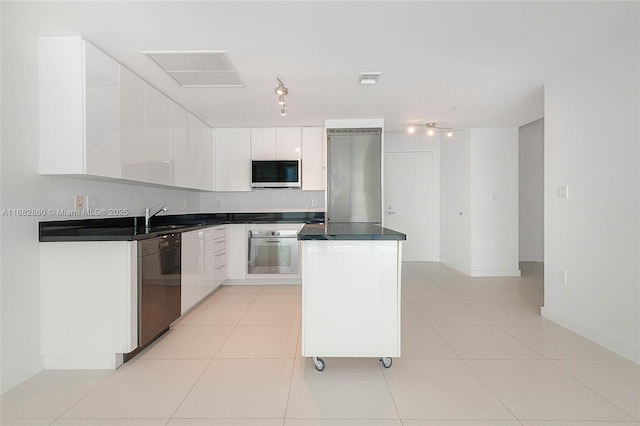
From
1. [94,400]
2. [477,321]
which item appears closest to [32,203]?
[94,400]

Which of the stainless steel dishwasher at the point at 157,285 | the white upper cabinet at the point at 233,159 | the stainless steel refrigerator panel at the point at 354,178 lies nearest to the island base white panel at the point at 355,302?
the stainless steel dishwasher at the point at 157,285

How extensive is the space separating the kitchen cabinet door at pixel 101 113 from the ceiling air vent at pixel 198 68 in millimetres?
311

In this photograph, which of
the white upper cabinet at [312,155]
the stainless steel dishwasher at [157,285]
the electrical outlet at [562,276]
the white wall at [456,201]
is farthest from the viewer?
the white wall at [456,201]

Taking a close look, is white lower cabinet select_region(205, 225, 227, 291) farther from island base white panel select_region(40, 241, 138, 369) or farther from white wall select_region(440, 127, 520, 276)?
white wall select_region(440, 127, 520, 276)

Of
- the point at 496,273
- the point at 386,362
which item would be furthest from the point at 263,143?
the point at 496,273

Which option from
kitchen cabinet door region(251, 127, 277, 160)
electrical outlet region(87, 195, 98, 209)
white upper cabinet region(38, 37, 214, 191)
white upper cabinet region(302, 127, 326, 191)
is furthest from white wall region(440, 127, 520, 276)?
electrical outlet region(87, 195, 98, 209)

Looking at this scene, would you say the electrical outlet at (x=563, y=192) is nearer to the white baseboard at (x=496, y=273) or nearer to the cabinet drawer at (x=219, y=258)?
the white baseboard at (x=496, y=273)

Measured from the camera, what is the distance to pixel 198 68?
267 cm

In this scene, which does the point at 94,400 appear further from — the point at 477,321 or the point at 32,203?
the point at 477,321

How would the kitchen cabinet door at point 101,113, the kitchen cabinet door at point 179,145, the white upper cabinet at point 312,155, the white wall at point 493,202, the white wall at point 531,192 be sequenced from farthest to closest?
1. the white wall at point 531,192
2. the white wall at point 493,202
3. the white upper cabinet at point 312,155
4. the kitchen cabinet door at point 179,145
5. the kitchen cabinet door at point 101,113

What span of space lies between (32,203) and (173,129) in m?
1.64

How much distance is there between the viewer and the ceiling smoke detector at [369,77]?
2.77 meters

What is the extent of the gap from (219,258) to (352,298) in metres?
2.50

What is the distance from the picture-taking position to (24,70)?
6.79 ft
